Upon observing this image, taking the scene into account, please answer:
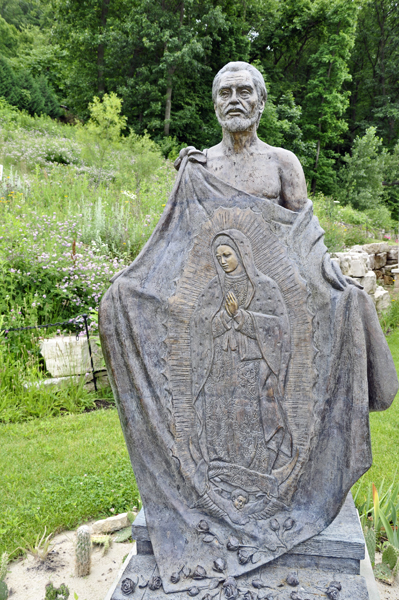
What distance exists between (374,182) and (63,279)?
55.8 feet

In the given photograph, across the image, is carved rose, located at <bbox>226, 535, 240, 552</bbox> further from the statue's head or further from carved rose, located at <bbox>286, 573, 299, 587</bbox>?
the statue's head

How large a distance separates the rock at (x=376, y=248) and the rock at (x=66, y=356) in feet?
25.0

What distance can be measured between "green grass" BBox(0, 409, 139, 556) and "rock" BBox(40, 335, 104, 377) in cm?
60

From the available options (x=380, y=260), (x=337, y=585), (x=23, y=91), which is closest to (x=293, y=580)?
(x=337, y=585)

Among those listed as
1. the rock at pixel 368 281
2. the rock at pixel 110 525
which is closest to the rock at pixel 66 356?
the rock at pixel 110 525

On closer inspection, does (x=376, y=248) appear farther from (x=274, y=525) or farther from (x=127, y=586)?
(x=127, y=586)

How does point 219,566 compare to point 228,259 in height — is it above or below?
below

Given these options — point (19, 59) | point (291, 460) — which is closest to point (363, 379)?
point (291, 460)

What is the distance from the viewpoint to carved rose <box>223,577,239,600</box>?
2.02m

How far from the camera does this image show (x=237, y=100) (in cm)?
217

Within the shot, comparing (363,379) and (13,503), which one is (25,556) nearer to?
(13,503)

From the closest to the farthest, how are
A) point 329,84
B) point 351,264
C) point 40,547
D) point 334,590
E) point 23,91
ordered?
point 334,590 → point 40,547 → point 351,264 → point 329,84 → point 23,91

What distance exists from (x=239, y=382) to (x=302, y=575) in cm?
91

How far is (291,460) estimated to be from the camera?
2.17 metres
